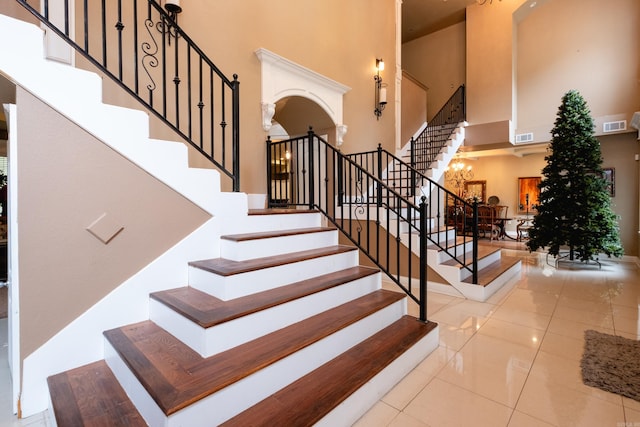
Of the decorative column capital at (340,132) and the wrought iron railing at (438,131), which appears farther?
the wrought iron railing at (438,131)

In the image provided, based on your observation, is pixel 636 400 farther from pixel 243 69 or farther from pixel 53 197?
pixel 243 69

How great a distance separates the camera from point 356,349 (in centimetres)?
204

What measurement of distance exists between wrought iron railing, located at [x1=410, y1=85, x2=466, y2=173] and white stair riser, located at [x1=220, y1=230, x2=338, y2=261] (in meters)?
4.35

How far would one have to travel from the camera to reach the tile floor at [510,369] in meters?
1.71

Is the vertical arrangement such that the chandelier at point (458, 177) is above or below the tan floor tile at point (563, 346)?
above

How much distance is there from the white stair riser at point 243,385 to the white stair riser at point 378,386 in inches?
11.1

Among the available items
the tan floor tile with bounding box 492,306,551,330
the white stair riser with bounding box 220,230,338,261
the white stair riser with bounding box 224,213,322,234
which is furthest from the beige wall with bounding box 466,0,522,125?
the white stair riser with bounding box 220,230,338,261

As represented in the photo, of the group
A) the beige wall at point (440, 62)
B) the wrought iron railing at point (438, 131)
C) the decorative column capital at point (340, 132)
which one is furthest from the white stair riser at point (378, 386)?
the beige wall at point (440, 62)

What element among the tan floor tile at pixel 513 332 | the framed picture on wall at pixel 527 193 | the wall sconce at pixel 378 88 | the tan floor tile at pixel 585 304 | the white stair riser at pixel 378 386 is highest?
the wall sconce at pixel 378 88

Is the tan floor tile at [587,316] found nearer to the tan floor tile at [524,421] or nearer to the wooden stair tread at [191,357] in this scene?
the tan floor tile at [524,421]

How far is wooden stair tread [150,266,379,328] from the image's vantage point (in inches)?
65.7

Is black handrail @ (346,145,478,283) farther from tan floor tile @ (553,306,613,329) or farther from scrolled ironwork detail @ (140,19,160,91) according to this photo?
scrolled ironwork detail @ (140,19,160,91)

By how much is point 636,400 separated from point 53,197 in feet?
12.1

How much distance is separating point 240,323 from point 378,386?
3.05 feet
